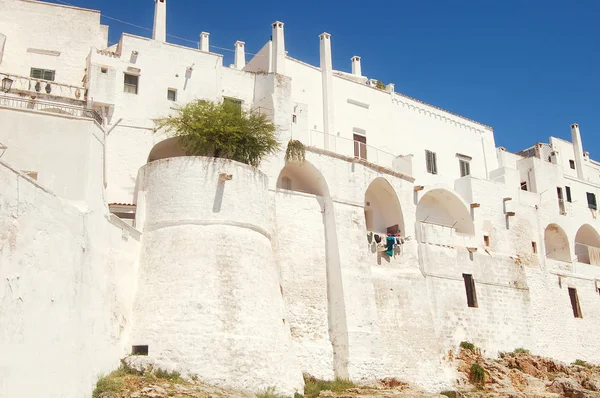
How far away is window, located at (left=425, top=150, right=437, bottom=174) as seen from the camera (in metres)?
31.8

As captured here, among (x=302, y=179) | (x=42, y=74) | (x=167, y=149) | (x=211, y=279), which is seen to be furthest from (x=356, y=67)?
(x=211, y=279)

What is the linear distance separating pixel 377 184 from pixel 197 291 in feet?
37.1

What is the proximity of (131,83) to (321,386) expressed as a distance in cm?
1205

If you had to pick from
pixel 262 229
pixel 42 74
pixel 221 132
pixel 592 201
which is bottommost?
pixel 262 229

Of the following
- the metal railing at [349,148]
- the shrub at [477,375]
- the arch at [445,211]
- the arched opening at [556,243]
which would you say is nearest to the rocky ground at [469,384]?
the shrub at [477,375]

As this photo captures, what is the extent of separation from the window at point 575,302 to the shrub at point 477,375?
30.3ft

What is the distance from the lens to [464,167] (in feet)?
110

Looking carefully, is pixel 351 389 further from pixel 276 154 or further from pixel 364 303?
pixel 276 154

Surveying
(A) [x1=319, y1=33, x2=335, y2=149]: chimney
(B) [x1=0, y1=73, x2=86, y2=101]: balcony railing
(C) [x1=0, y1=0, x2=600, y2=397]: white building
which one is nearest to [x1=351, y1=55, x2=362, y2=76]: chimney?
(C) [x1=0, y1=0, x2=600, y2=397]: white building

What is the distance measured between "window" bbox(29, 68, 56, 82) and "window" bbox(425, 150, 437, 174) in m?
16.6

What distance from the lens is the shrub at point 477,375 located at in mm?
25016

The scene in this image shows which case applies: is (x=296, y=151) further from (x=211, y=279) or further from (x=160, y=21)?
(x=160, y=21)

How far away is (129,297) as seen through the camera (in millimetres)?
18344

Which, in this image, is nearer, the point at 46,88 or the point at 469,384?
the point at 46,88
